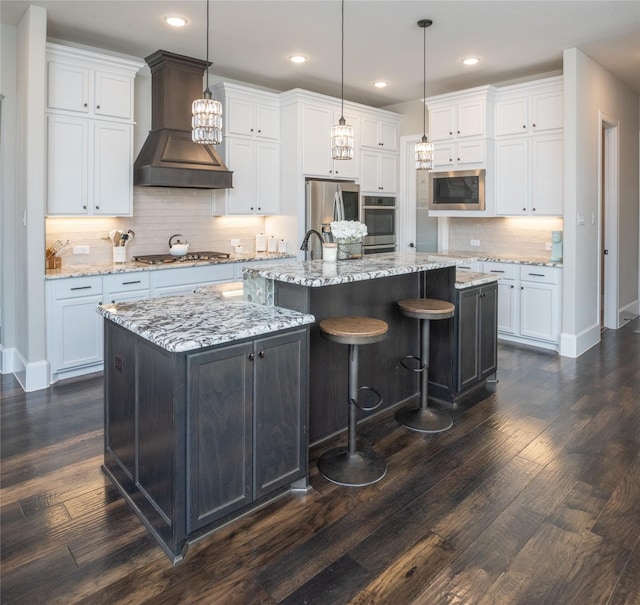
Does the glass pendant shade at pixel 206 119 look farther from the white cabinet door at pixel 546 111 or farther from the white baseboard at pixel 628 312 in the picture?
the white baseboard at pixel 628 312

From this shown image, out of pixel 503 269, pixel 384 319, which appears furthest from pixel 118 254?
pixel 503 269

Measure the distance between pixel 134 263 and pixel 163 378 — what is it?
2.98 meters

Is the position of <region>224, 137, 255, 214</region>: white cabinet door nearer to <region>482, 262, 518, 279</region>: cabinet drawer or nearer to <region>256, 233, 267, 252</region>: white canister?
<region>256, 233, 267, 252</region>: white canister

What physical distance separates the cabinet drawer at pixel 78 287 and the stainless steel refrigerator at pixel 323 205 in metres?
2.18

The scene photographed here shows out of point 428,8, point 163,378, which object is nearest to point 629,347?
point 428,8

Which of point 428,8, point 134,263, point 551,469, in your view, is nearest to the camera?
point 551,469

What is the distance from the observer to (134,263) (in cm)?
474

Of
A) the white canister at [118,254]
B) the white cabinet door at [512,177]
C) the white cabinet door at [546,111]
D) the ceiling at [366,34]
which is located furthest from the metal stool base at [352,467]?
the white cabinet door at [546,111]

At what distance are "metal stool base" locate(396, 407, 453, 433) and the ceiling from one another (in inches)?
116

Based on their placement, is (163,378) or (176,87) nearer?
(163,378)

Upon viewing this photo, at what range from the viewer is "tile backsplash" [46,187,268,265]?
184 inches

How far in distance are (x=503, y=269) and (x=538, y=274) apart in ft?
1.23

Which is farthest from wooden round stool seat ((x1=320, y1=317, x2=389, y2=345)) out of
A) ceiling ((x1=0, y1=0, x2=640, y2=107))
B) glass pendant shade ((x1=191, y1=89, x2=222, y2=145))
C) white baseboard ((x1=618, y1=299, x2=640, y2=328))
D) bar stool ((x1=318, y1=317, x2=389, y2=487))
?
white baseboard ((x1=618, y1=299, x2=640, y2=328))

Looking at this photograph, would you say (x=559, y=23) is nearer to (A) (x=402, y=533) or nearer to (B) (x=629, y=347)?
(B) (x=629, y=347)
